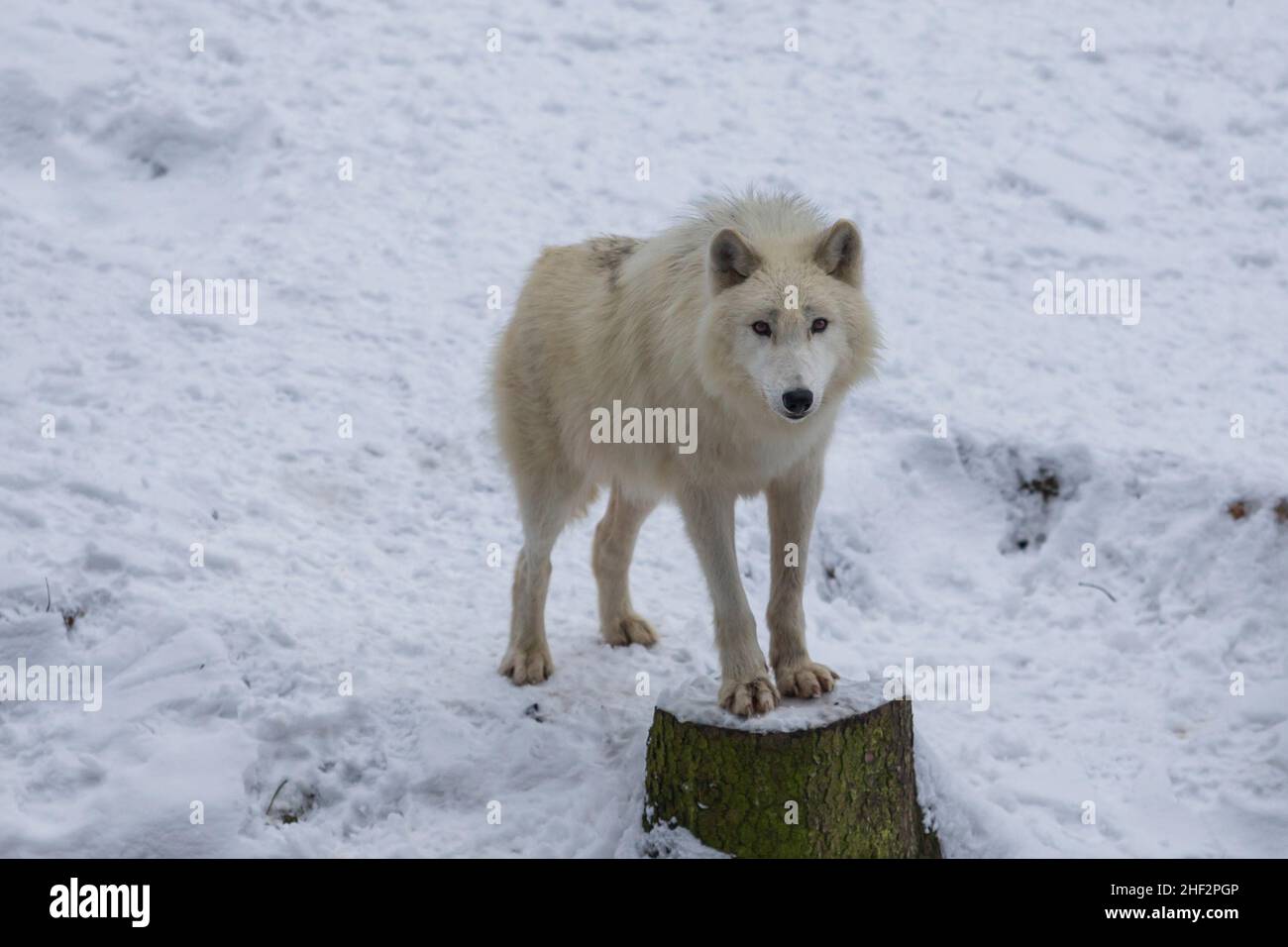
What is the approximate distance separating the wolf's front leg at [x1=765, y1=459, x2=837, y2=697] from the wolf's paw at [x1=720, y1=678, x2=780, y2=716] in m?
0.32

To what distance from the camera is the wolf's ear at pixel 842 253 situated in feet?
17.5

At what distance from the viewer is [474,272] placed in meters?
10.1

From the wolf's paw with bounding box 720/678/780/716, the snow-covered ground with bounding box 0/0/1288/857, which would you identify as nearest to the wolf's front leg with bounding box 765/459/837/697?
the wolf's paw with bounding box 720/678/780/716

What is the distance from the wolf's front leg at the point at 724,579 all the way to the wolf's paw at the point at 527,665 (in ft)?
4.15

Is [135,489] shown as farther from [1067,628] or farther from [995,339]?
[995,339]

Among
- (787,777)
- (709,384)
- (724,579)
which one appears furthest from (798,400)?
(787,777)

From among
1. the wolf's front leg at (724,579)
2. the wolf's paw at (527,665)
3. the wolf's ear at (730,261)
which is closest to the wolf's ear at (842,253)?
the wolf's ear at (730,261)

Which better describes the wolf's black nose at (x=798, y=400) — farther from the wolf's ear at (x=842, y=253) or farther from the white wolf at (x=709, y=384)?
the wolf's ear at (x=842, y=253)

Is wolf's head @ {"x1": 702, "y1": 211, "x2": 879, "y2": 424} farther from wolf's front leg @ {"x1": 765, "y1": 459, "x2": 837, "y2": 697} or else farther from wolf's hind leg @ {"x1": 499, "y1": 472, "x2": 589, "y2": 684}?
wolf's hind leg @ {"x1": 499, "y1": 472, "x2": 589, "y2": 684}

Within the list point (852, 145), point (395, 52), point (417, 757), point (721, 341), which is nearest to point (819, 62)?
point (852, 145)

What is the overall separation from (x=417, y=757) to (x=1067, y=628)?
3.97 m

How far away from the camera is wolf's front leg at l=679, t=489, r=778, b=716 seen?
17.9 feet

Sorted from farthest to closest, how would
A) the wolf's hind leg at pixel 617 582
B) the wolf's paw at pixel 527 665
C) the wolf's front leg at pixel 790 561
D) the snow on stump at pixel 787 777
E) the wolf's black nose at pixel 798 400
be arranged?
the wolf's hind leg at pixel 617 582 → the wolf's paw at pixel 527 665 → the wolf's front leg at pixel 790 561 → the snow on stump at pixel 787 777 → the wolf's black nose at pixel 798 400

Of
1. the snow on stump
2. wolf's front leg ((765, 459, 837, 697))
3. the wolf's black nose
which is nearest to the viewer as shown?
the wolf's black nose
